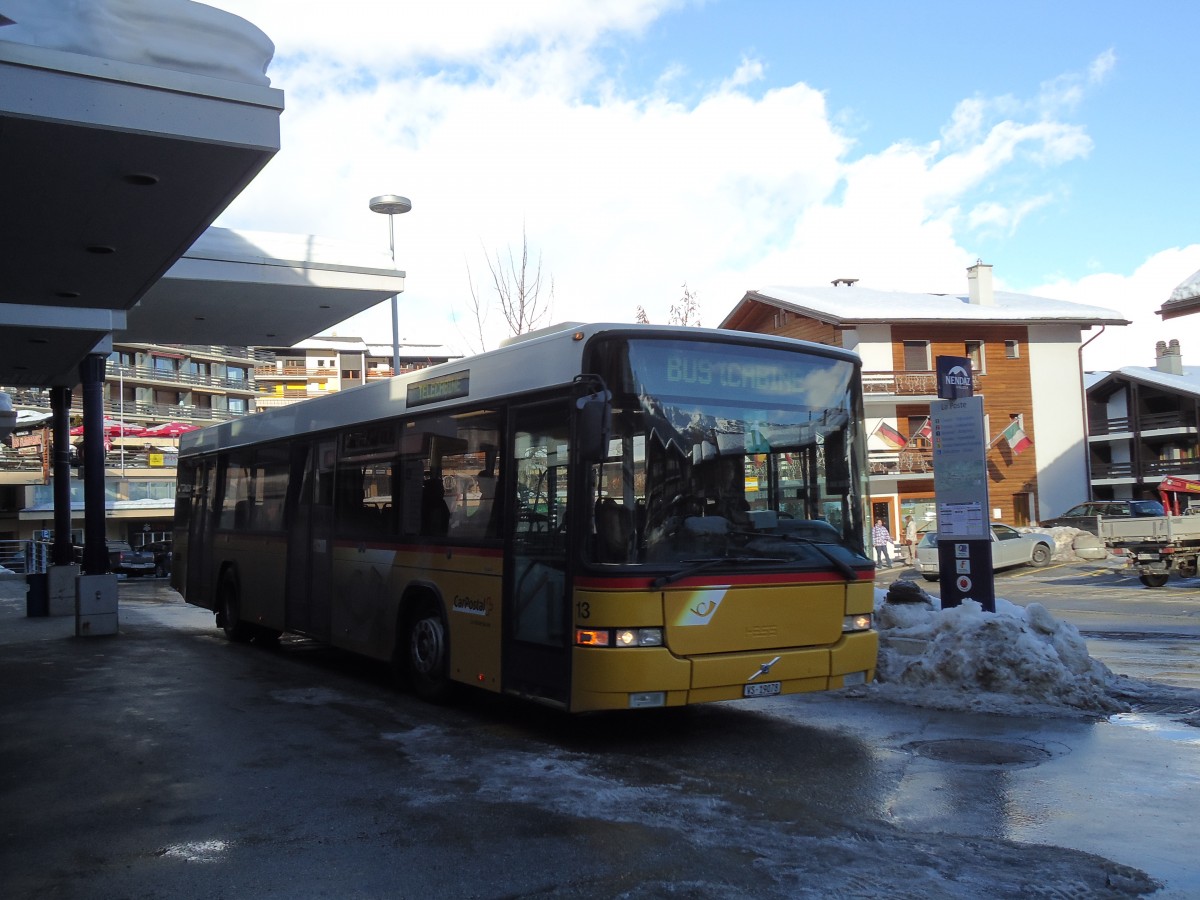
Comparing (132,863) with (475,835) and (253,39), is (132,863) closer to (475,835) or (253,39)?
(475,835)

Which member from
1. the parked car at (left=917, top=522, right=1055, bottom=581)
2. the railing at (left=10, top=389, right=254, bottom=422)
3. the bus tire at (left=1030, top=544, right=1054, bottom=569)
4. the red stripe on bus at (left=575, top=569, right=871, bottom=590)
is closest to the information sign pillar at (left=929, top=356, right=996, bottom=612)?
the red stripe on bus at (left=575, top=569, right=871, bottom=590)

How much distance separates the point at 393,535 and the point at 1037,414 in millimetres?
44459

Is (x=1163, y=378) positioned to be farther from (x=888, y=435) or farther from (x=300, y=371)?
(x=300, y=371)

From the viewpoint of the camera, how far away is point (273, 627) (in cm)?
1334

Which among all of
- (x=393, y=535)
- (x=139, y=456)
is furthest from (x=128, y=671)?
(x=139, y=456)

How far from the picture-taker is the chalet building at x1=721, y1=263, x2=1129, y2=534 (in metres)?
46.0

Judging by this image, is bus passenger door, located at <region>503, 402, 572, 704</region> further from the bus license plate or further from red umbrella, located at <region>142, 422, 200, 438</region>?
red umbrella, located at <region>142, 422, 200, 438</region>

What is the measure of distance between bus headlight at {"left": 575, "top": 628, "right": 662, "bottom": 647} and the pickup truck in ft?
68.2

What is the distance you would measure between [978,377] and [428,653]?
4255 cm

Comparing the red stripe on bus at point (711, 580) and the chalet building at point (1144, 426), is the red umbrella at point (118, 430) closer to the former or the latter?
the chalet building at point (1144, 426)

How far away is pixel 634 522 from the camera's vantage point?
7453mm

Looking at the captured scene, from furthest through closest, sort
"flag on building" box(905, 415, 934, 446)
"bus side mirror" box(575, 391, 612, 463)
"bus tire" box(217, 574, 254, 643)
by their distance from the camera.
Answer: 1. "flag on building" box(905, 415, 934, 446)
2. "bus tire" box(217, 574, 254, 643)
3. "bus side mirror" box(575, 391, 612, 463)

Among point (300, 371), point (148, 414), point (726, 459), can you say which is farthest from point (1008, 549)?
point (300, 371)

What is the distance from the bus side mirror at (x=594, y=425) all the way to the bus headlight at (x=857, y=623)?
2.42m
